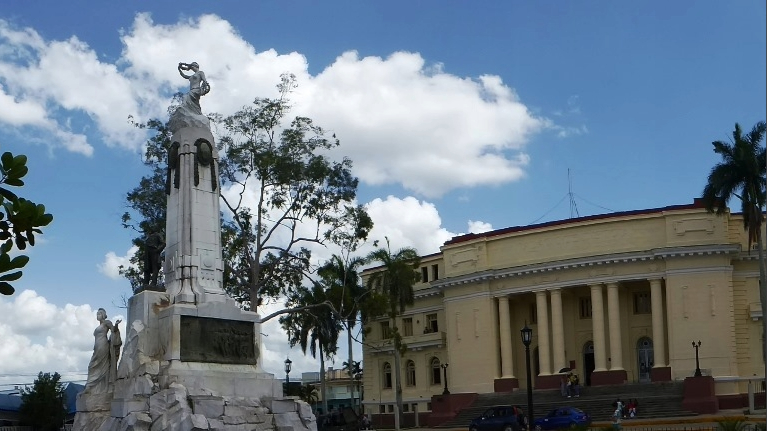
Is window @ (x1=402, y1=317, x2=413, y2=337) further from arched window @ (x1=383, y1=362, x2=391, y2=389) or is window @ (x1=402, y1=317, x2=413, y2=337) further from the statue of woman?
the statue of woman

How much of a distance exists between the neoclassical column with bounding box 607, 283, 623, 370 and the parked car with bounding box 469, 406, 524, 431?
42.6ft

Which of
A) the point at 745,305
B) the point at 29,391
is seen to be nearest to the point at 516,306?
the point at 745,305

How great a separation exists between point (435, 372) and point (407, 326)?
14.7ft

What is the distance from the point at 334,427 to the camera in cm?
4091

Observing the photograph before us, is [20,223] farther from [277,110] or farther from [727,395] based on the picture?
[727,395]

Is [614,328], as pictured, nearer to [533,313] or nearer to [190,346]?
[533,313]

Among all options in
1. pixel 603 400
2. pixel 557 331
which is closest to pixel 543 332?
pixel 557 331

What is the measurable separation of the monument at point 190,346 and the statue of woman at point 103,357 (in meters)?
0.04

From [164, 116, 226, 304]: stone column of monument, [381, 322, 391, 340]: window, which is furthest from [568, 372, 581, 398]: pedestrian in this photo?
[164, 116, 226, 304]: stone column of monument

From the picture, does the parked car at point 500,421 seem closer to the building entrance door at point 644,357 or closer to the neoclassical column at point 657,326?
the neoclassical column at point 657,326

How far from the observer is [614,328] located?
54.6m

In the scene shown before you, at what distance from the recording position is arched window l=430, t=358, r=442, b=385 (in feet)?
211

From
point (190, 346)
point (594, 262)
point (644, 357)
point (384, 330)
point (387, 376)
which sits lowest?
point (387, 376)

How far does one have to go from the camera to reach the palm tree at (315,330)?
5712 centimetres
